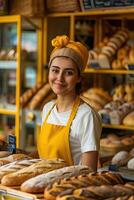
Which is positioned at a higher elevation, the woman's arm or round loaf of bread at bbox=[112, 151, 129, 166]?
the woman's arm

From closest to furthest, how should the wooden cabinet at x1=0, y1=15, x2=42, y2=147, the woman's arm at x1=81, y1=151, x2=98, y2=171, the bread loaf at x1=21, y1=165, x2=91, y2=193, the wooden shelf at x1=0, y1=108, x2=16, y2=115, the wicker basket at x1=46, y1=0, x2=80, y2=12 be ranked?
the bread loaf at x1=21, y1=165, x2=91, y2=193, the woman's arm at x1=81, y1=151, x2=98, y2=171, the wicker basket at x1=46, y1=0, x2=80, y2=12, the wooden cabinet at x1=0, y1=15, x2=42, y2=147, the wooden shelf at x1=0, y1=108, x2=16, y2=115

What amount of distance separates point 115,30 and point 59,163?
303 cm

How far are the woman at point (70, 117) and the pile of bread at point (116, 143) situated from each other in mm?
1532

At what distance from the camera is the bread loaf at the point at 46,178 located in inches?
69.3

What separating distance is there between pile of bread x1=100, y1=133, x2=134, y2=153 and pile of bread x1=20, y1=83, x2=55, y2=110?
727mm

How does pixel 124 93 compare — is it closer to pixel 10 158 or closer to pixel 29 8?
pixel 29 8

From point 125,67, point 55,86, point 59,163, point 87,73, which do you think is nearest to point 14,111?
point 87,73

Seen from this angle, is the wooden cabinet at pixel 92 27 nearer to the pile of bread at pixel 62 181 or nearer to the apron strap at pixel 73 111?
the apron strap at pixel 73 111

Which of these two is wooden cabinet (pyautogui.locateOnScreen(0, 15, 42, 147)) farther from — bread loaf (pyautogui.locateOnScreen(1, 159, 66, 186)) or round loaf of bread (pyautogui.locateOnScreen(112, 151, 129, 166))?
bread loaf (pyautogui.locateOnScreen(1, 159, 66, 186))

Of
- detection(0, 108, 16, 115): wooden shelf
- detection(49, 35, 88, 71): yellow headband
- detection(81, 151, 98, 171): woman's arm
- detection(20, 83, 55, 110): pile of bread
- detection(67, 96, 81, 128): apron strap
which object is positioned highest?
detection(49, 35, 88, 71): yellow headband

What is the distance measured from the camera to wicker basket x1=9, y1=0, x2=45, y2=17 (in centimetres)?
450

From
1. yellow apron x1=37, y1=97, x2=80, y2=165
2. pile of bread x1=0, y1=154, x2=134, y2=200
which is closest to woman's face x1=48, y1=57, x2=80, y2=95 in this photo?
yellow apron x1=37, y1=97, x2=80, y2=165

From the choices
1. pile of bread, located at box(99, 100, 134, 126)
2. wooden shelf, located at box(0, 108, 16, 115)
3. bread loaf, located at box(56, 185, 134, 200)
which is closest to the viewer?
bread loaf, located at box(56, 185, 134, 200)

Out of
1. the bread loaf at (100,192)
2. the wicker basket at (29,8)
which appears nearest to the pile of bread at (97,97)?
the wicker basket at (29,8)
